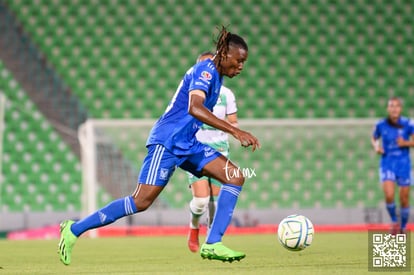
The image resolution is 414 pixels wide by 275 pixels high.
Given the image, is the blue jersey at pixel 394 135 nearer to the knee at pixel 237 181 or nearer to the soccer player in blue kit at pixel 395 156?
the soccer player in blue kit at pixel 395 156

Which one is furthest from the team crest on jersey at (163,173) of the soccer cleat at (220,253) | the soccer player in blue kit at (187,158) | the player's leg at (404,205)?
the player's leg at (404,205)

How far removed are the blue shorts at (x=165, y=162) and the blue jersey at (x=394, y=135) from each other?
18.7 ft

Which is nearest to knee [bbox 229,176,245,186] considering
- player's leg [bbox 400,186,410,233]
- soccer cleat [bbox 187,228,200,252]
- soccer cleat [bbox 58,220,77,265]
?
soccer cleat [bbox 58,220,77,265]

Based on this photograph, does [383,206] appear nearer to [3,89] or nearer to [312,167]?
[312,167]

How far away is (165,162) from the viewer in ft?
19.6

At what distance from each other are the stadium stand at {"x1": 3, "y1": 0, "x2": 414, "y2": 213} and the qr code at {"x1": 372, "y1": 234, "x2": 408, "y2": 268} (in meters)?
9.40

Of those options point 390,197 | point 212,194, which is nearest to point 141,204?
point 212,194

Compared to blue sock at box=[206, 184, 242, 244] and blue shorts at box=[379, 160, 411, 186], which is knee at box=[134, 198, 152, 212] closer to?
blue sock at box=[206, 184, 242, 244]

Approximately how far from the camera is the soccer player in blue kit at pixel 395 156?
11.1m

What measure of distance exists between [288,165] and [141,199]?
27.7ft

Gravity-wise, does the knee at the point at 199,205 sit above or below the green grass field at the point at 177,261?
above

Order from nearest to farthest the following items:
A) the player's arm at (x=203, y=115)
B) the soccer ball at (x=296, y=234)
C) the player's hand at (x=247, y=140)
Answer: the player's hand at (x=247, y=140), the player's arm at (x=203, y=115), the soccer ball at (x=296, y=234)

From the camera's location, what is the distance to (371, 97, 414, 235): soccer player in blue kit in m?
11.1

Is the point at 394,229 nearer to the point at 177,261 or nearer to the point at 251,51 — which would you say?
the point at 177,261
